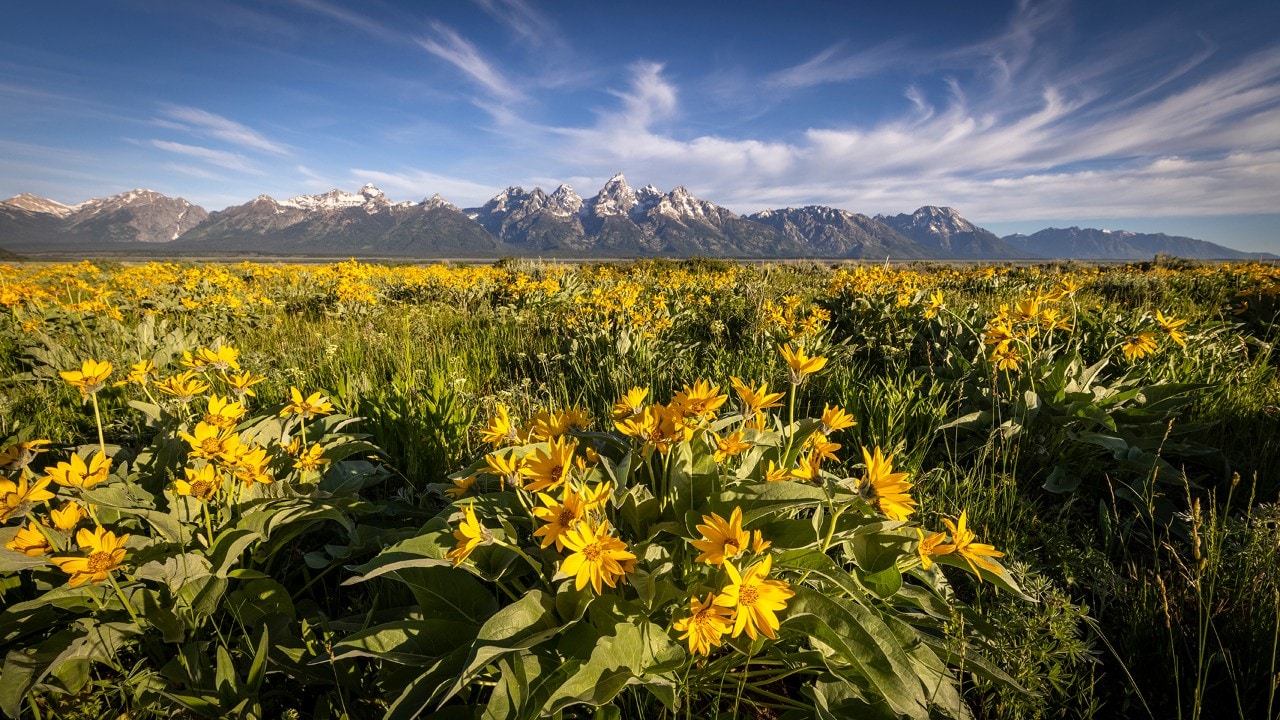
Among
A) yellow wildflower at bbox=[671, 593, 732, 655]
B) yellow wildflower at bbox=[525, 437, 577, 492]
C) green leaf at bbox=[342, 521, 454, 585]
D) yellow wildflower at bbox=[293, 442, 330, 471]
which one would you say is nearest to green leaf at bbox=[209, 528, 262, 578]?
yellow wildflower at bbox=[293, 442, 330, 471]

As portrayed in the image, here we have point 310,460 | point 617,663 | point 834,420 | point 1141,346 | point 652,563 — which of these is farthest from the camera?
point 1141,346

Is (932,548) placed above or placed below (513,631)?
above

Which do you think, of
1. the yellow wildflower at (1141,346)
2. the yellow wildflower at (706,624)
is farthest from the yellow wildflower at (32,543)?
the yellow wildflower at (1141,346)

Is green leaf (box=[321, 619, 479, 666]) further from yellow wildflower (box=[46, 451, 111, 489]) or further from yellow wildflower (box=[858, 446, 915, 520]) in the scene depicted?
yellow wildflower (box=[858, 446, 915, 520])

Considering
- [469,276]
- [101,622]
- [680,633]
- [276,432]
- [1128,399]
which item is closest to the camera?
[680,633]

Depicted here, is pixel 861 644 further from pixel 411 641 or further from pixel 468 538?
pixel 411 641

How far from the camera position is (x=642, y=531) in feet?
4.37

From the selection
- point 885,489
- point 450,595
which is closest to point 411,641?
point 450,595

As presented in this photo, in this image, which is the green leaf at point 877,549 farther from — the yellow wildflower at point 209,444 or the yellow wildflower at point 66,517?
the yellow wildflower at point 66,517

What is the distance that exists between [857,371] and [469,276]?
6.22 m

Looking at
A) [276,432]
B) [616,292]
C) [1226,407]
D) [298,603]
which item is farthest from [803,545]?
[616,292]

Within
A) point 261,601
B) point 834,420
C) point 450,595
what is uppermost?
point 834,420

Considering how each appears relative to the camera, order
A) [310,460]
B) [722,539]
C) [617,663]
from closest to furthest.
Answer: [722,539] < [617,663] < [310,460]

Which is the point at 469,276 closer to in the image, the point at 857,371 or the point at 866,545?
the point at 857,371
